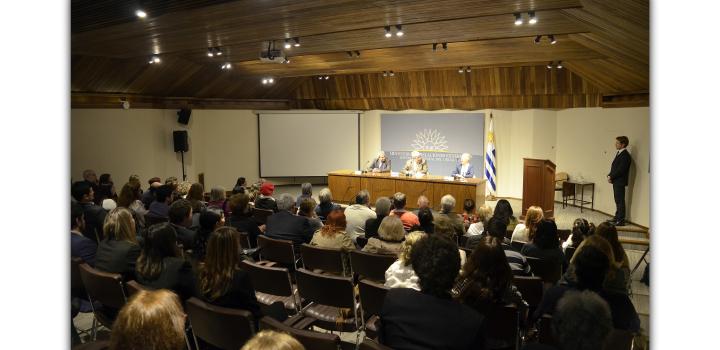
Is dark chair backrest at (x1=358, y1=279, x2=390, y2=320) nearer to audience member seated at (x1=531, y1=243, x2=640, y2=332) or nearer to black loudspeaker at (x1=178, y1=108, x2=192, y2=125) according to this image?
audience member seated at (x1=531, y1=243, x2=640, y2=332)

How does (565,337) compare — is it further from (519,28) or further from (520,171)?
(520,171)

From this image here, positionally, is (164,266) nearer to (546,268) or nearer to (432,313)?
(432,313)

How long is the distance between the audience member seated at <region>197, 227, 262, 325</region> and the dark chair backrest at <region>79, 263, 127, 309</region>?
596 millimetres

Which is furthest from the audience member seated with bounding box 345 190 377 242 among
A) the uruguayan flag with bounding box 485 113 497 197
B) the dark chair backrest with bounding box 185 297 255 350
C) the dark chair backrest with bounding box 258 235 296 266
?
the uruguayan flag with bounding box 485 113 497 197

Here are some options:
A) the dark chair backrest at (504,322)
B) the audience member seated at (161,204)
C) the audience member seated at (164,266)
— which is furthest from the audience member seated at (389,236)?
the audience member seated at (161,204)

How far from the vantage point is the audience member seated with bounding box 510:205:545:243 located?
541 cm

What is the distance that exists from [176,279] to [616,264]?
9.10 feet

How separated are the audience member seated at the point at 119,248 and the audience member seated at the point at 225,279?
924 millimetres

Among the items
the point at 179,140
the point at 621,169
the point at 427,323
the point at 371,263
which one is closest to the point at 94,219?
the point at 371,263

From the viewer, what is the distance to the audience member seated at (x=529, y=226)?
5.41m

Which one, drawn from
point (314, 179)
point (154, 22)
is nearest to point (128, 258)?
point (154, 22)

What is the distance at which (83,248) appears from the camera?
426 cm
